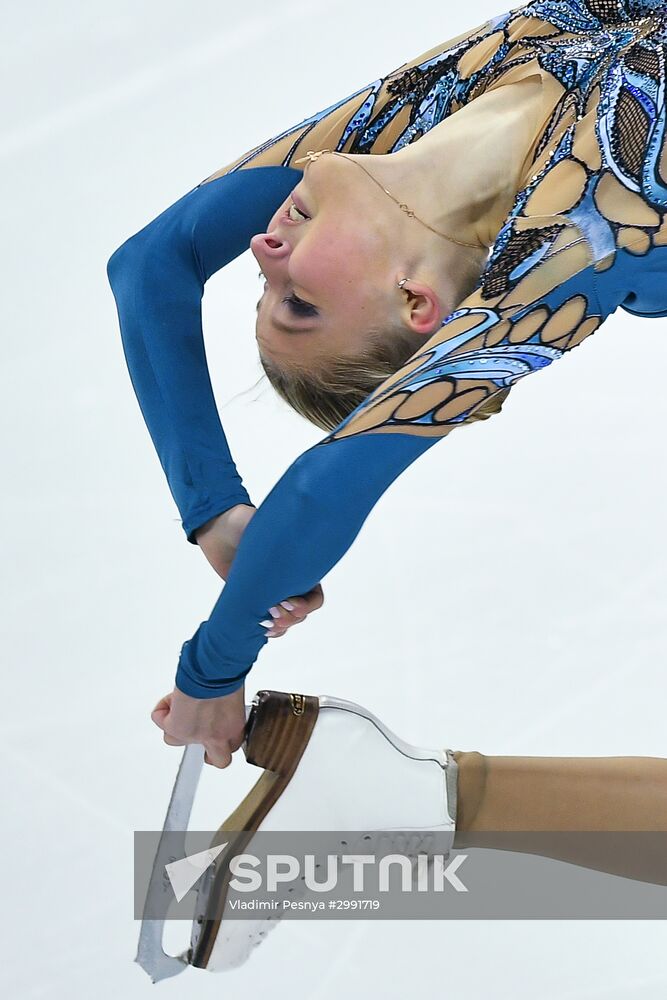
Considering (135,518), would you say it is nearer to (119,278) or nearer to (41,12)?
(119,278)

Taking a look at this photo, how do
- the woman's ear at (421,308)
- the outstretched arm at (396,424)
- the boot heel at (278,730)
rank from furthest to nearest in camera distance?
the boot heel at (278,730) < the woman's ear at (421,308) < the outstretched arm at (396,424)

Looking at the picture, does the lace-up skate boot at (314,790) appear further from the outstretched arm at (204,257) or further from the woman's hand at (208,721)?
the outstretched arm at (204,257)

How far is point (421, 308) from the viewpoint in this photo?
1.39 m

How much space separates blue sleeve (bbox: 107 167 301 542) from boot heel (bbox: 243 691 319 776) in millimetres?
202

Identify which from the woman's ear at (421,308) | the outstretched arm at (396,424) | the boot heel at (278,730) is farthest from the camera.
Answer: the boot heel at (278,730)

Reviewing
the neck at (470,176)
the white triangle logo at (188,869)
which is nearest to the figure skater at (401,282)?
the neck at (470,176)

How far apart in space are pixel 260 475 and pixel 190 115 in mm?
952

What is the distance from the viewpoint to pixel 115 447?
2266 mm

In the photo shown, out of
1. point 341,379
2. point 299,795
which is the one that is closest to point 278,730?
point 299,795

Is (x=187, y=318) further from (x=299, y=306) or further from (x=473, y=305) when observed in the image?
(x=473, y=305)

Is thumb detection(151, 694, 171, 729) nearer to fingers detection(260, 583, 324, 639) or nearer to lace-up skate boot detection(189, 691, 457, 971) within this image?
lace-up skate boot detection(189, 691, 457, 971)

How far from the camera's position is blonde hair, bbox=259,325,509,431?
1.41 m

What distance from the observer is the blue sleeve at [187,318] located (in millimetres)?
1497

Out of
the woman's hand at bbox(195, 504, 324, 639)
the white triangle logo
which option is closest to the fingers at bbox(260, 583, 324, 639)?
the woman's hand at bbox(195, 504, 324, 639)
